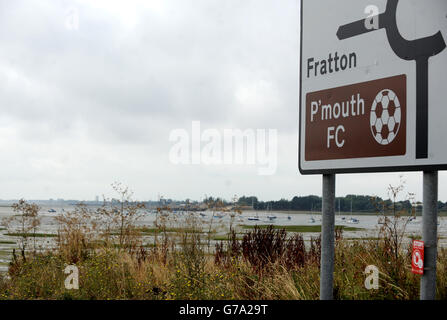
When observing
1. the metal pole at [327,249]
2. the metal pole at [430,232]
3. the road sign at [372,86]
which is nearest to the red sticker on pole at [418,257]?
the metal pole at [430,232]

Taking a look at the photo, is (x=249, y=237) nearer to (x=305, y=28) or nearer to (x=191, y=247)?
(x=191, y=247)

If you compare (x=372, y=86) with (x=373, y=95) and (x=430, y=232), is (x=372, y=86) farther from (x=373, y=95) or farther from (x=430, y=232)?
(x=430, y=232)

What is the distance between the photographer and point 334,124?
10.3 feet

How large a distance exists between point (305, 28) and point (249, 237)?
511cm

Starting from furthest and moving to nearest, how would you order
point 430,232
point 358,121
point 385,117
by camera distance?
point 358,121
point 385,117
point 430,232

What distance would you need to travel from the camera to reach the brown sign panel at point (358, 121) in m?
2.75

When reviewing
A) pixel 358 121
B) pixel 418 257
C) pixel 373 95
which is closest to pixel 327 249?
pixel 418 257

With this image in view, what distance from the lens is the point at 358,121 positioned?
2.96 meters

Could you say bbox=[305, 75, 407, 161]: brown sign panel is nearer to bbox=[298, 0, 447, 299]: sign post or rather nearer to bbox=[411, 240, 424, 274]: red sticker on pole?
bbox=[298, 0, 447, 299]: sign post

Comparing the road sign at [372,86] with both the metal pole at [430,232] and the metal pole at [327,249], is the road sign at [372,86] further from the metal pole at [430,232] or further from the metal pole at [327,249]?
the metal pole at [327,249]

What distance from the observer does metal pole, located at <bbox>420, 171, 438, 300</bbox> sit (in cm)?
254

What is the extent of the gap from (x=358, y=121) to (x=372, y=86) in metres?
0.25

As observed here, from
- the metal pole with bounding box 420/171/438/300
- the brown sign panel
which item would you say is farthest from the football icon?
the metal pole with bounding box 420/171/438/300

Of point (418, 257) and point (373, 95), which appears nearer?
point (418, 257)
